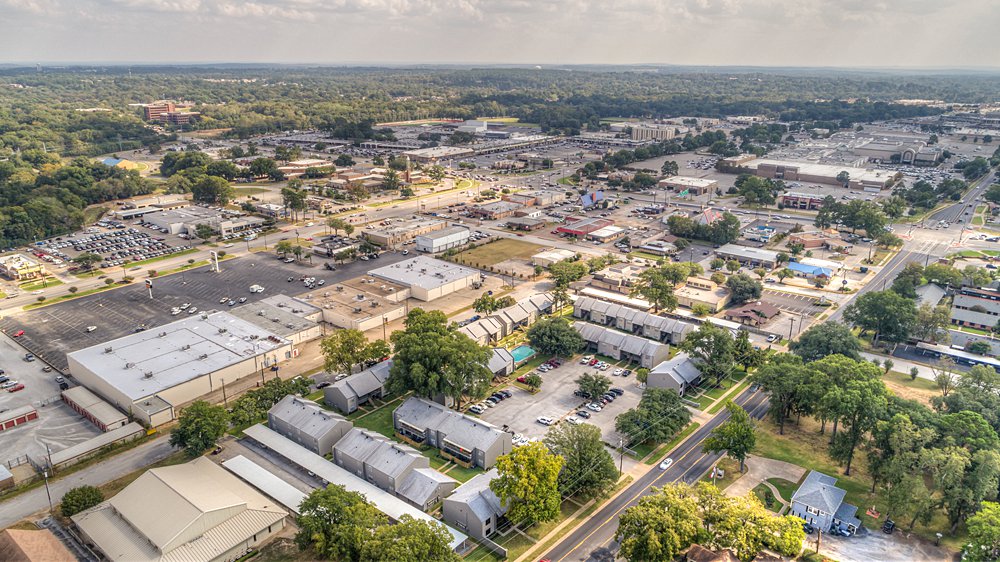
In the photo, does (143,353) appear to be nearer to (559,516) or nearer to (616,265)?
(559,516)

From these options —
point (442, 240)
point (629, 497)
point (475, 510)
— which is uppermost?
point (442, 240)

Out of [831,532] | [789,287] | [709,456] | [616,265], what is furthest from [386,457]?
[789,287]

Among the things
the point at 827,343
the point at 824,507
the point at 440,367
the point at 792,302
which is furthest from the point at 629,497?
the point at 792,302

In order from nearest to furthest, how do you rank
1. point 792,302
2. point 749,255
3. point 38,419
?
1. point 38,419
2. point 792,302
3. point 749,255

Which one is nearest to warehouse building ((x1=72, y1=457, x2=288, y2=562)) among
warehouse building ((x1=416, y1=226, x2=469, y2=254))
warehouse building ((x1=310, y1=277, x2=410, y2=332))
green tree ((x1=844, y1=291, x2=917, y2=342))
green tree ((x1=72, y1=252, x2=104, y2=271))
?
warehouse building ((x1=310, y1=277, x2=410, y2=332))

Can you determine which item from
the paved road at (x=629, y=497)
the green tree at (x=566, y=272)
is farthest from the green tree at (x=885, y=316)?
the green tree at (x=566, y=272)

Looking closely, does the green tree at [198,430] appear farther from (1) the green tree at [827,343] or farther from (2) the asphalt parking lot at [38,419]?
(1) the green tree at [827,343]

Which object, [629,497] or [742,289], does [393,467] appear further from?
[742,289]
